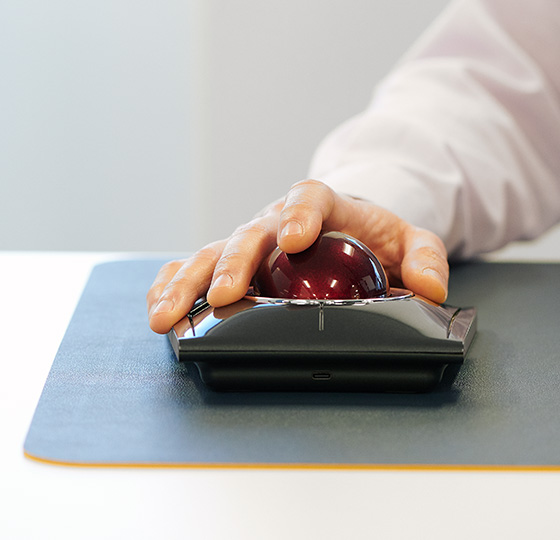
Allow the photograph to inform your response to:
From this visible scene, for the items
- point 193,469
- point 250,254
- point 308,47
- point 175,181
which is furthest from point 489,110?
point 175,181

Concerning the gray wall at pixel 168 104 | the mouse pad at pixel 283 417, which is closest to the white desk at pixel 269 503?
the mouse pad at pixel 283 417

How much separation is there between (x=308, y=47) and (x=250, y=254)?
5.47ft

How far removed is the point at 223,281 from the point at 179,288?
42 millimetres

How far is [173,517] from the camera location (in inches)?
10.6

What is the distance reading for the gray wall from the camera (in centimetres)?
204

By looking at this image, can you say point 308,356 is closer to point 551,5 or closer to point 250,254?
point 250,254

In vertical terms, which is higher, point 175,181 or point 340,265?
point 340,265

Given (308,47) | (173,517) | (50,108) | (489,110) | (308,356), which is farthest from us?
(50,108)

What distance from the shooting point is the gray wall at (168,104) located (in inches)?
80.2

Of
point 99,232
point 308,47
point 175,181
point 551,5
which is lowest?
point 99,232

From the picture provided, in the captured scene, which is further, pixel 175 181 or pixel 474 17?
pixel 175 181

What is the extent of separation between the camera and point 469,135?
36.5 inches

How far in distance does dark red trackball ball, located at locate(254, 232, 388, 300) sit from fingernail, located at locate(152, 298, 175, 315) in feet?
0.18

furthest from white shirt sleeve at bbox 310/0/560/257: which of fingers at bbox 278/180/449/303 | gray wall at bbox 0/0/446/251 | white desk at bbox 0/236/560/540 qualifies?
gray wall at bbox 0/0/446/251
